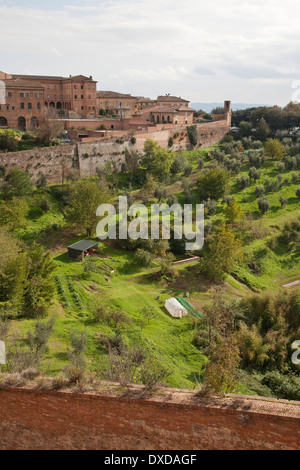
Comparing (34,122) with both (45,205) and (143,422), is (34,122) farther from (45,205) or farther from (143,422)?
(143,422)

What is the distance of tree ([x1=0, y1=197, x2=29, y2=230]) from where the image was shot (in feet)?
94.8

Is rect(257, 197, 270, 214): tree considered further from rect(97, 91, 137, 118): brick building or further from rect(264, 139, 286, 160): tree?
rect(97, 91, 137, 118): brick building

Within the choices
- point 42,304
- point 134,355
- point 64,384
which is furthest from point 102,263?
point 64,384

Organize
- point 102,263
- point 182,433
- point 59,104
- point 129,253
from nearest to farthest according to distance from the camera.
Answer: point 182,433 → point 102,263 → point 129,253 → point 59,104

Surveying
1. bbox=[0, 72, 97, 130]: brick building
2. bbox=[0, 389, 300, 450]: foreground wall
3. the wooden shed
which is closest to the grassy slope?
the wooden shed

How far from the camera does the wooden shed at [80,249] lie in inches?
1102

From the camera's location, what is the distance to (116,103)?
2591 inches

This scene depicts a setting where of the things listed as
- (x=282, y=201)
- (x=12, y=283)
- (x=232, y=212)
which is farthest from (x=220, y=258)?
(x=282, y=201)

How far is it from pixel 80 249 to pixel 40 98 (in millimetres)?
30990

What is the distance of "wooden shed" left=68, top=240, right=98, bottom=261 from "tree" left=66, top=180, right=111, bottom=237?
2563 mm

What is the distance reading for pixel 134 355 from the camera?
1452 centimetres

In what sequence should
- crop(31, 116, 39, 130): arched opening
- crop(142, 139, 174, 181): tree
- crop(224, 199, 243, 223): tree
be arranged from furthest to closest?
crop(31, 116, 39, 130): arched opening
crop(142, 139, 174, 181): tree
crop(224, 199, 243, 223): tree
